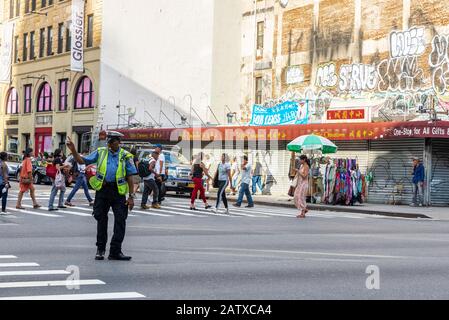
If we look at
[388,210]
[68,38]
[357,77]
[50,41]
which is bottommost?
[388,210]

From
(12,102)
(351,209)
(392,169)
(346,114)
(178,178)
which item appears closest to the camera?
(351,209)

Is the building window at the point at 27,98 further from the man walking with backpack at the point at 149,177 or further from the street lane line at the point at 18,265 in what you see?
the street lane line at the point at 18,265

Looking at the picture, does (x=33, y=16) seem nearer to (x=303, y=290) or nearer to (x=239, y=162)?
(x=239, y=162)

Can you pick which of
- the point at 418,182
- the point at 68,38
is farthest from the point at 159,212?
the point at 68,38

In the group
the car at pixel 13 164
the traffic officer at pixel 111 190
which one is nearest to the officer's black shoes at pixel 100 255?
the traffic officer at pixel 111 190

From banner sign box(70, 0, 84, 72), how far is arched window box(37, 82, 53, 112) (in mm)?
6823

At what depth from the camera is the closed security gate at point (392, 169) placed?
91.2 feet

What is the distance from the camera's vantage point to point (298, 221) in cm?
1931

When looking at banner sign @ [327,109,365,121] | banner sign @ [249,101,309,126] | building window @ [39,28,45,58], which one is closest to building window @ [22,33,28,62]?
building window @ [39,28,45,58]

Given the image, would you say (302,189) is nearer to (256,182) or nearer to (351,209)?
(351,209)

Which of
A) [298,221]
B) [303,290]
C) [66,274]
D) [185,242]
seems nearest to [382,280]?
[303,290]

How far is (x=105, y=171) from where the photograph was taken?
1038 centimetres

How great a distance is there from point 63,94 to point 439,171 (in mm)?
32827

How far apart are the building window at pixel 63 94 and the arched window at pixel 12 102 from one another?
299 inches
